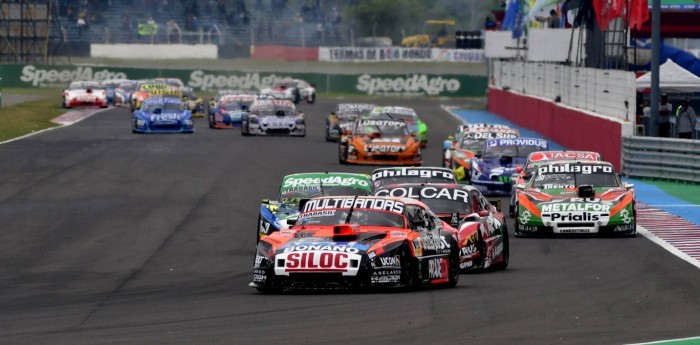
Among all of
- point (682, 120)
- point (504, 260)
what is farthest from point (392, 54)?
point (504, 260)

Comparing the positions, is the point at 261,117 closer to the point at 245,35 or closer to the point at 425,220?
the point at 425,220

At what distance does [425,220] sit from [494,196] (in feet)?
47.7

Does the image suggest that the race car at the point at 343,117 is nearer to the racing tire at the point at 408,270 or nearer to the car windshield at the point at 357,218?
the car windshield at the point at 357,218

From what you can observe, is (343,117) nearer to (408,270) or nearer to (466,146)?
(466,146)

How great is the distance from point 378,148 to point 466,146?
4.76 meters

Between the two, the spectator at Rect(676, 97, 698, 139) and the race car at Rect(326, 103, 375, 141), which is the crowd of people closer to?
the spectator at Rect(676, 97, 698, 139)

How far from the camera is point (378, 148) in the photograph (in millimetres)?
38344

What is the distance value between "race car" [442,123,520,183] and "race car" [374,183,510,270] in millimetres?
12130

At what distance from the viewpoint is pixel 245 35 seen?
355 ft

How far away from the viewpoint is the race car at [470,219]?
58.9ft

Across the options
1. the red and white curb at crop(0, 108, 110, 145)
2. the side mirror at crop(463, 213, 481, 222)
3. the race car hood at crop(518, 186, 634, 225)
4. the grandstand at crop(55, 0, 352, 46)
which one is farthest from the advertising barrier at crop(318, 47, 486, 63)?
the side mirror at crop(463, 213, 481, 222)

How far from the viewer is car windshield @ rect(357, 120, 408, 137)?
3916 cm

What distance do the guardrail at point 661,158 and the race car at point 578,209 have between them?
9628 mm

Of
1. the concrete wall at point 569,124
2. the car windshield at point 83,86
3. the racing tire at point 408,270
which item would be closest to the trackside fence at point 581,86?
the concrete wall at point 569,124
